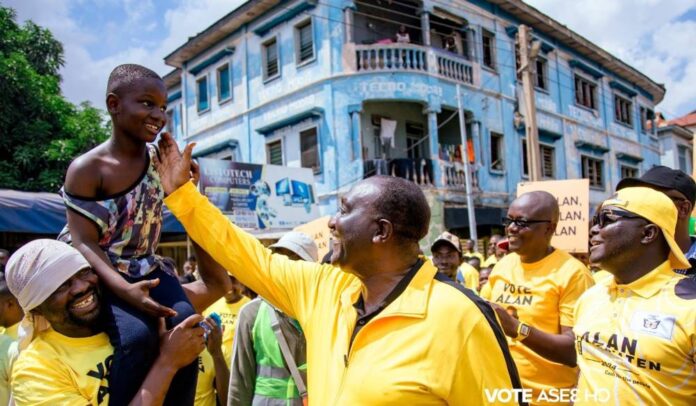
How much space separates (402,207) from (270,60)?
15.8 meters

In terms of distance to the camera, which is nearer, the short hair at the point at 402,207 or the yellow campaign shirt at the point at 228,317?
the short hair at the point at 402,207

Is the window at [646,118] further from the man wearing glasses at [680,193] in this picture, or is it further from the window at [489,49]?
the man wearing glasses at [680,193]

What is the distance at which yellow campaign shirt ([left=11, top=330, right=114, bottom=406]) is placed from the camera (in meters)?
1.92

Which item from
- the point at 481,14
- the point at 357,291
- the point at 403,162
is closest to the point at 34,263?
the point at 357,291

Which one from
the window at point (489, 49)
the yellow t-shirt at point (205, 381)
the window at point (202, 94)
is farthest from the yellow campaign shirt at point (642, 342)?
the window at point (202, 94)

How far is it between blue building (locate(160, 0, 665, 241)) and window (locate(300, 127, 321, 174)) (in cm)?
4

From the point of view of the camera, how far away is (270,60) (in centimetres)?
1691

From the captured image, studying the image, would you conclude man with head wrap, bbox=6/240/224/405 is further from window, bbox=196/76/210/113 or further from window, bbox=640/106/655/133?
window, bbox=640/106/655/133

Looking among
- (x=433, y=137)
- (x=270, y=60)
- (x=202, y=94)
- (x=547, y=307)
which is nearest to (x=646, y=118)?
(x=433, y=137)

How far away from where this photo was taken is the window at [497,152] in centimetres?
1723

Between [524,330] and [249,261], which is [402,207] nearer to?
[249,261]

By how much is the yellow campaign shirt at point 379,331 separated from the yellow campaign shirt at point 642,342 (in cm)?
96

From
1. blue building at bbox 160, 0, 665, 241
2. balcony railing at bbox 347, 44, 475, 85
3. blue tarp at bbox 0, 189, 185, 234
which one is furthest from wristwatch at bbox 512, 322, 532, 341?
balcony railing at bbox 347, 44, 475, 85

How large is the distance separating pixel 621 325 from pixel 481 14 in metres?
16.1
